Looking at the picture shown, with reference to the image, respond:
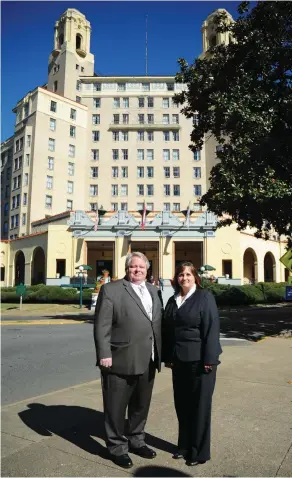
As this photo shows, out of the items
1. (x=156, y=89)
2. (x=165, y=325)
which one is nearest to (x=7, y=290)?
(x=165, y=325)

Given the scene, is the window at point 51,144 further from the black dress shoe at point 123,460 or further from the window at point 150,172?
the black dress shoe at point 123,460

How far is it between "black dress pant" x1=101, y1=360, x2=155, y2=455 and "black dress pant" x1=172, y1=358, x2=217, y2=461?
33 centimetres

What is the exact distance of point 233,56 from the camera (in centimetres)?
1456

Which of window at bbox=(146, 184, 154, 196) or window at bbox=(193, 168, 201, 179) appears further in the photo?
window at bbox=(193, 168, 201, 179)

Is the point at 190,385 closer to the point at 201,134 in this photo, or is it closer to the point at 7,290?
the point at 201,134

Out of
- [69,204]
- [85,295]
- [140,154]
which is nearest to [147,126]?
[140,154]

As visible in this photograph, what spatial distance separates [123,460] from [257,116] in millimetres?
11233

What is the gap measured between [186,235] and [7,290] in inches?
654

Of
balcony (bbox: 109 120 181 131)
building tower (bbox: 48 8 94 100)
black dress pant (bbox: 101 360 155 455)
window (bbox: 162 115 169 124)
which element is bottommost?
black dress pant (bbox: 101 360 155 455)

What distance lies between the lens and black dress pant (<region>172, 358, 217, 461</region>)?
12.1 feet

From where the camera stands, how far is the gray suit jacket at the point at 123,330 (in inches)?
149

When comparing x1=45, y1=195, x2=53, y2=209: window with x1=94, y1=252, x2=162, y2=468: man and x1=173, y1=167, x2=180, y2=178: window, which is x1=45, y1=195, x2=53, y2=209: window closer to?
x1=173, y1=167, x2=180, y2=178: window

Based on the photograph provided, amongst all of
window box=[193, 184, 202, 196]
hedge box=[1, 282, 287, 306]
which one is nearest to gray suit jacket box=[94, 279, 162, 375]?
hedge box=[1, 282, 287, 306]

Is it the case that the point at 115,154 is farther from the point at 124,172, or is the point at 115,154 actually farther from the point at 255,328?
the point at 255,328
